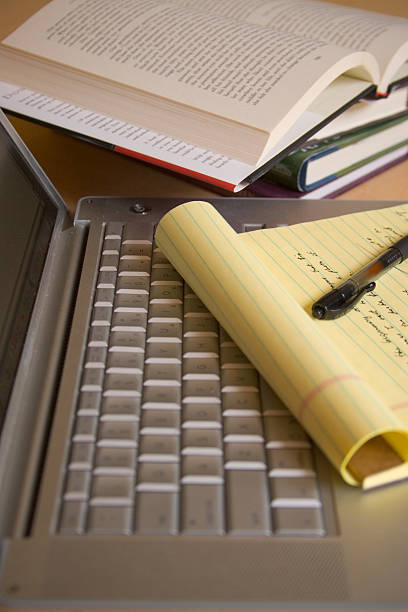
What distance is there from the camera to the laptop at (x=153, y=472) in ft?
1.11

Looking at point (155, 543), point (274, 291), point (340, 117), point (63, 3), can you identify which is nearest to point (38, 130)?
point (63, 3)

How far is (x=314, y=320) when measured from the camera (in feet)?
1.55

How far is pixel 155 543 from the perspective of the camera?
35cm

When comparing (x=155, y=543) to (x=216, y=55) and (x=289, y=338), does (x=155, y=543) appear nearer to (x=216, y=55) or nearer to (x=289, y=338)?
(x=289, y=338)

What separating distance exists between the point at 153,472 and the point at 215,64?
0.44 meters

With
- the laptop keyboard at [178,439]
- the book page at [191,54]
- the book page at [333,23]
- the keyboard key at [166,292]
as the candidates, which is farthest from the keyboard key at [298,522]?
the book page at [333,23]

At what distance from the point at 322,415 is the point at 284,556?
8cm

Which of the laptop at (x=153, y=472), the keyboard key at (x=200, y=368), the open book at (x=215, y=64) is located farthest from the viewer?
the open book at (x=215, y=64)

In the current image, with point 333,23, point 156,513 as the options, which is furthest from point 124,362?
point 333,23

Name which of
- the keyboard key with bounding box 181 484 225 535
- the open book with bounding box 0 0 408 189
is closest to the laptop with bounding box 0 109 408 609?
the keyboard key with bounding box 181 484 225 535

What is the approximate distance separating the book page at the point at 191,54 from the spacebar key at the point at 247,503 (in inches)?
12.5

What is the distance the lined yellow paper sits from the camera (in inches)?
14.9

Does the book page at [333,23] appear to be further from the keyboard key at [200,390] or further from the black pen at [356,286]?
the keyboard key at [200,390]

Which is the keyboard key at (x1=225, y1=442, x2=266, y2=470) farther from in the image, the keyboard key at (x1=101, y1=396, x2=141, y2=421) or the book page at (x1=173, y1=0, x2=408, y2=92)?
the book page at (x1=173, y1=0, x2=408, y2=92)
